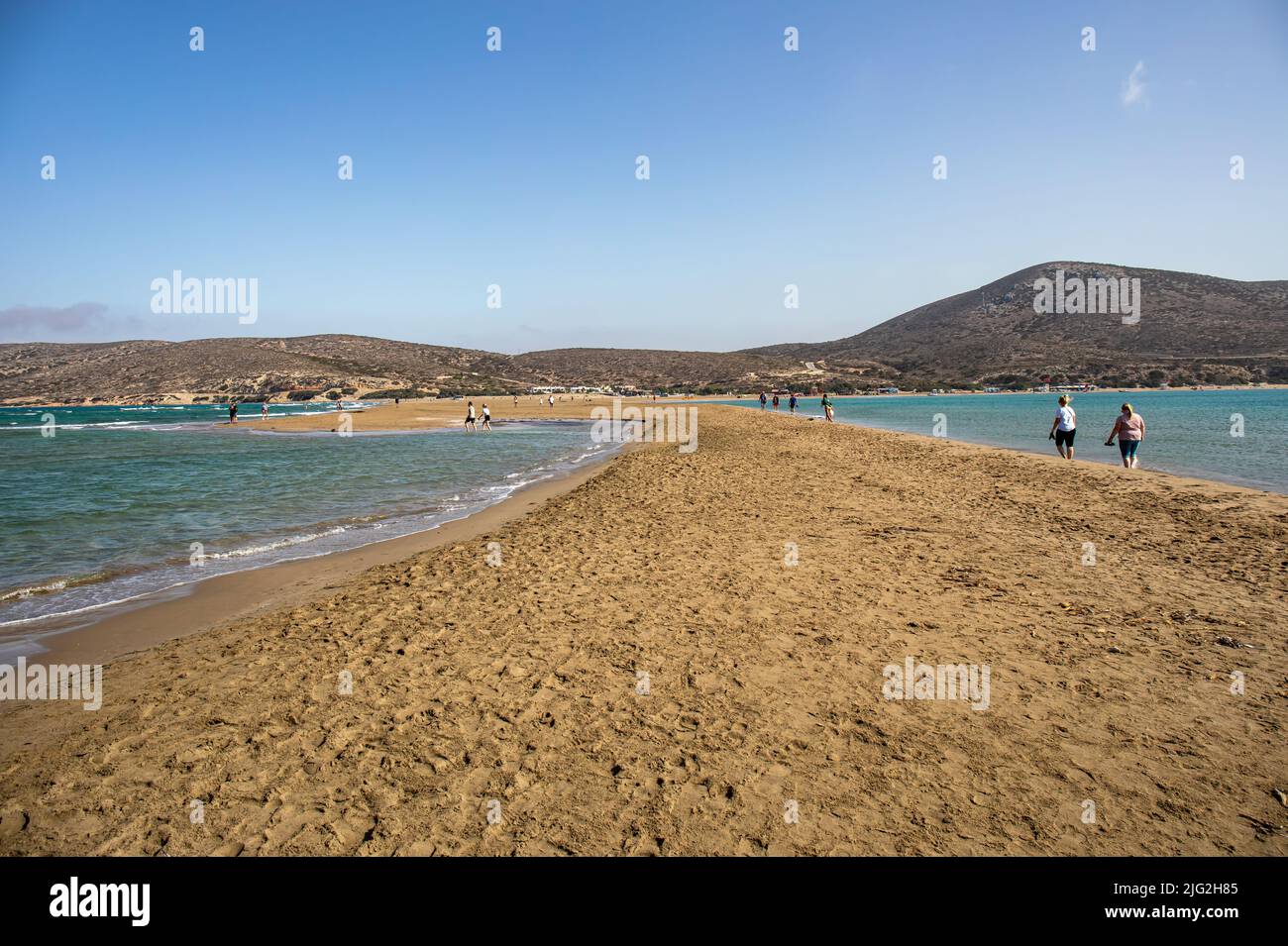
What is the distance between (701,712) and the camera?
4504 millimetres

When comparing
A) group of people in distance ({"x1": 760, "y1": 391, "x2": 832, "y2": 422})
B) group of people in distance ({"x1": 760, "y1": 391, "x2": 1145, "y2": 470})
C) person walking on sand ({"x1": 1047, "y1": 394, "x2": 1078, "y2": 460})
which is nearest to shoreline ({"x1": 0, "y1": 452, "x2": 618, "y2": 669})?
group of people in distance ({"x1": 760, "y1": 391, "x2": 1145, "y2": 470})

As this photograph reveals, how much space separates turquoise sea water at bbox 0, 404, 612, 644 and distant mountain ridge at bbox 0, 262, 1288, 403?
77.4 m

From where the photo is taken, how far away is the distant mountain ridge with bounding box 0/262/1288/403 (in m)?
100

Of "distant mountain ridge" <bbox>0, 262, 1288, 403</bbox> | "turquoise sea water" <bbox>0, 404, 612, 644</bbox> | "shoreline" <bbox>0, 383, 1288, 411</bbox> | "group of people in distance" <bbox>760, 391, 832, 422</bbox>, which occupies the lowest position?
"turquoise sea water" <bbox>0, 404, 612, 644</bbox>

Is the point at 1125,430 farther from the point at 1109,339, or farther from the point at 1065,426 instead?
the point at 1109,339

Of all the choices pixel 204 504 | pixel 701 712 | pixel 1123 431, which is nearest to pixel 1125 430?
pixel 1123 431

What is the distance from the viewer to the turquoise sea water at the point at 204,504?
9.17m

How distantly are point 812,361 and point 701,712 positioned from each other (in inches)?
5844

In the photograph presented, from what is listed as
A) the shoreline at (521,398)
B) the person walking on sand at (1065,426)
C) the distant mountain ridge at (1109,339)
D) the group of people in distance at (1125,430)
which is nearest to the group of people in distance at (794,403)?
the person walking on sand at (1065,426)

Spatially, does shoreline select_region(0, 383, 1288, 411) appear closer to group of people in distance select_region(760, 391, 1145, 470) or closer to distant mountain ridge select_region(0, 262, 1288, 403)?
distant mountain ridge select_region(0, 262, 1288, 403)

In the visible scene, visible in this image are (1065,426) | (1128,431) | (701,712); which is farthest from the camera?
(1065,426)

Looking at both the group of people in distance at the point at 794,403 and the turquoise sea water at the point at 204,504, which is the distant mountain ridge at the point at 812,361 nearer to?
the group of people in distance at the point at 794,403
